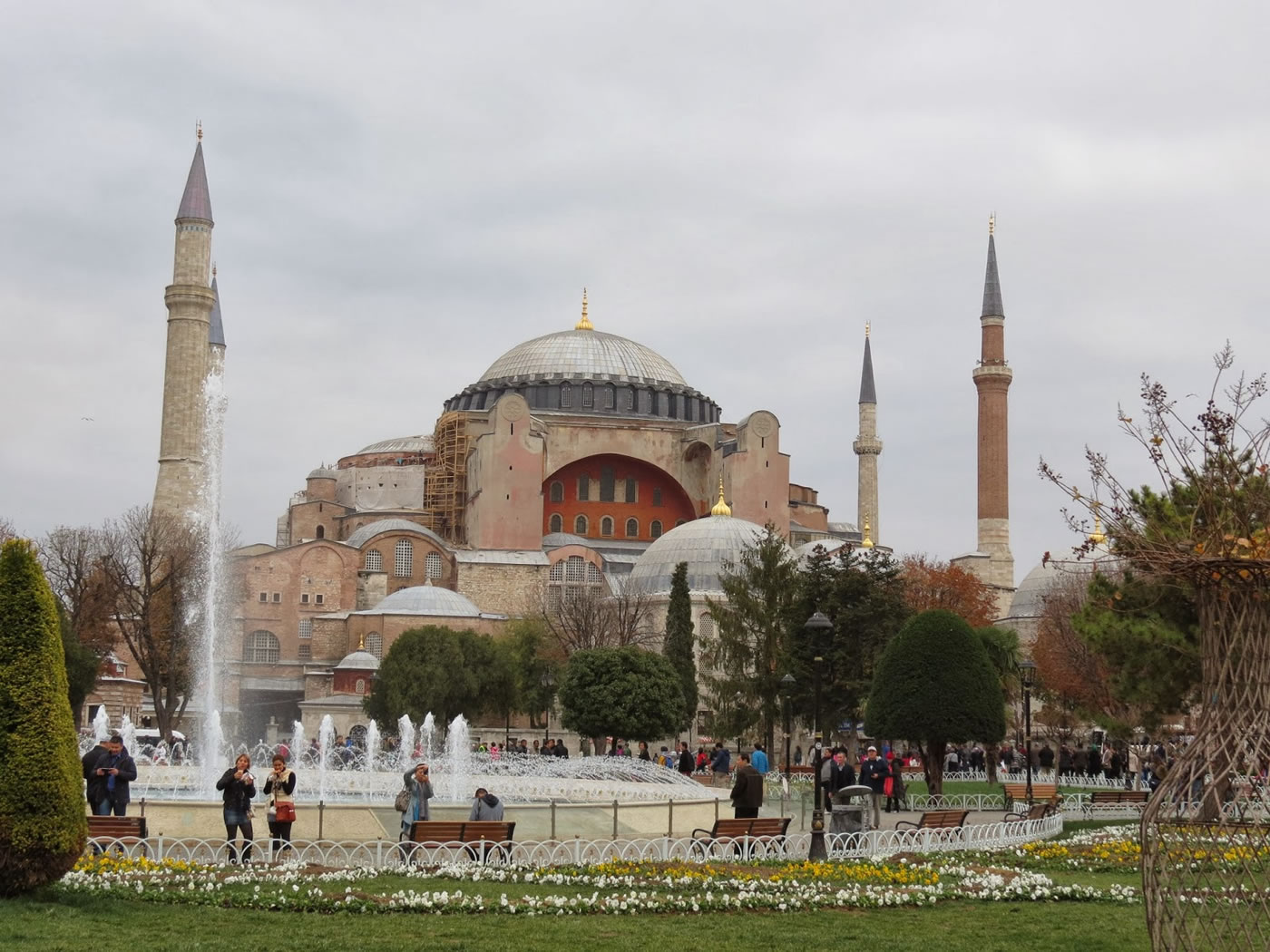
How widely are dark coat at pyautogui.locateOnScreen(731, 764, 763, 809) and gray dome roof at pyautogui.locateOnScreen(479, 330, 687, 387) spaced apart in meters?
40.7

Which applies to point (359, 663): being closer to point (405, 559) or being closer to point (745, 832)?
point (405, 559)

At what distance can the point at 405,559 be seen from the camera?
46812mm

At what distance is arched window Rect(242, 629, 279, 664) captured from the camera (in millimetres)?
44031

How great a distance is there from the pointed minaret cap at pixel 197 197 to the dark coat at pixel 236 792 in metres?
33.6

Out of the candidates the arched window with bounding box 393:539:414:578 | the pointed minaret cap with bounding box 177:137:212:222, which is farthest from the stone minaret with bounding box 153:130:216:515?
the arched window with bounding box 393:539:414:578

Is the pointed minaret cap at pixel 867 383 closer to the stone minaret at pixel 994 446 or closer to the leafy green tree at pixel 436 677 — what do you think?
the stone minaret at pixel 994 446

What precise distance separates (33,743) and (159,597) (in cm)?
2748

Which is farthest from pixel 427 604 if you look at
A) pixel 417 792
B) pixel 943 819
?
pixel 417 792

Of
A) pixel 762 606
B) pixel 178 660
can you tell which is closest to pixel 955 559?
pixel 762 606

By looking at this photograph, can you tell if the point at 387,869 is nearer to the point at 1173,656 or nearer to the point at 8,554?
the point at 8,554

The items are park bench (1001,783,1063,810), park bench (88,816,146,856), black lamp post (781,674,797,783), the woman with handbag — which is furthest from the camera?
black lamp post (781,674,797,783)

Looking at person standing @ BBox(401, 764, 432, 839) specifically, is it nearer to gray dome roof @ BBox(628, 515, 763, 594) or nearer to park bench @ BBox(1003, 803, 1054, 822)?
park bench @ BBox(1003, 803, 1054, 822)

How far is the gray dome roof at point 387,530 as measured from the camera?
4697 centimetres

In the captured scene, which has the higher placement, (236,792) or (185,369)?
(185,369)
